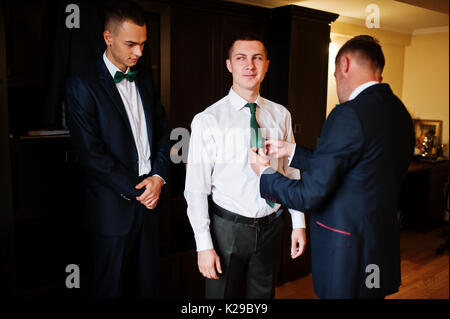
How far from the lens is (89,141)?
4.67 feet

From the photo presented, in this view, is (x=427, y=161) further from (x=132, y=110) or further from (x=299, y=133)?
(x=132, y=110)

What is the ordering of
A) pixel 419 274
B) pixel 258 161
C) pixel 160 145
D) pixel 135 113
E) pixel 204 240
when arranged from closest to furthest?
pixel 258 161
pixel 204 240
pixel 135 113
pixel 160 145
pixel 419 274

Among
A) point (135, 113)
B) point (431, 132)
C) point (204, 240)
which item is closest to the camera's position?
point (204, 240)

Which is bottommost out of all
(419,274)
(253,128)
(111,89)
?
(419,274)

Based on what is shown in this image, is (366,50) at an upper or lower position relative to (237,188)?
upper

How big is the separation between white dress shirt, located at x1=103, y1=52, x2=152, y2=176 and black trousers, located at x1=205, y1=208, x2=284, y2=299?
0.36 m

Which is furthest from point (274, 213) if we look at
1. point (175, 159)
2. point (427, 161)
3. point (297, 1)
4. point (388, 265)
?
point (427, 161)

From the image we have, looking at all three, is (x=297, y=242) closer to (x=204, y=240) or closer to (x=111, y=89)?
(x=204, y=240)

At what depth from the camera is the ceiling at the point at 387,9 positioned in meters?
1.67

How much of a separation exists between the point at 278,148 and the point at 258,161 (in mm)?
89

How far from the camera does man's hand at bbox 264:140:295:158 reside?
4.33 ft

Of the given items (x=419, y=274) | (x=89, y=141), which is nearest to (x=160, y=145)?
(x=89, y=141)

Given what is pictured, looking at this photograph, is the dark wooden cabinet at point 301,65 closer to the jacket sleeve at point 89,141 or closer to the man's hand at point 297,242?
the man's hand at point 297,242

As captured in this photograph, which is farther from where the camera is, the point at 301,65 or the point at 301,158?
the point at 301,65
